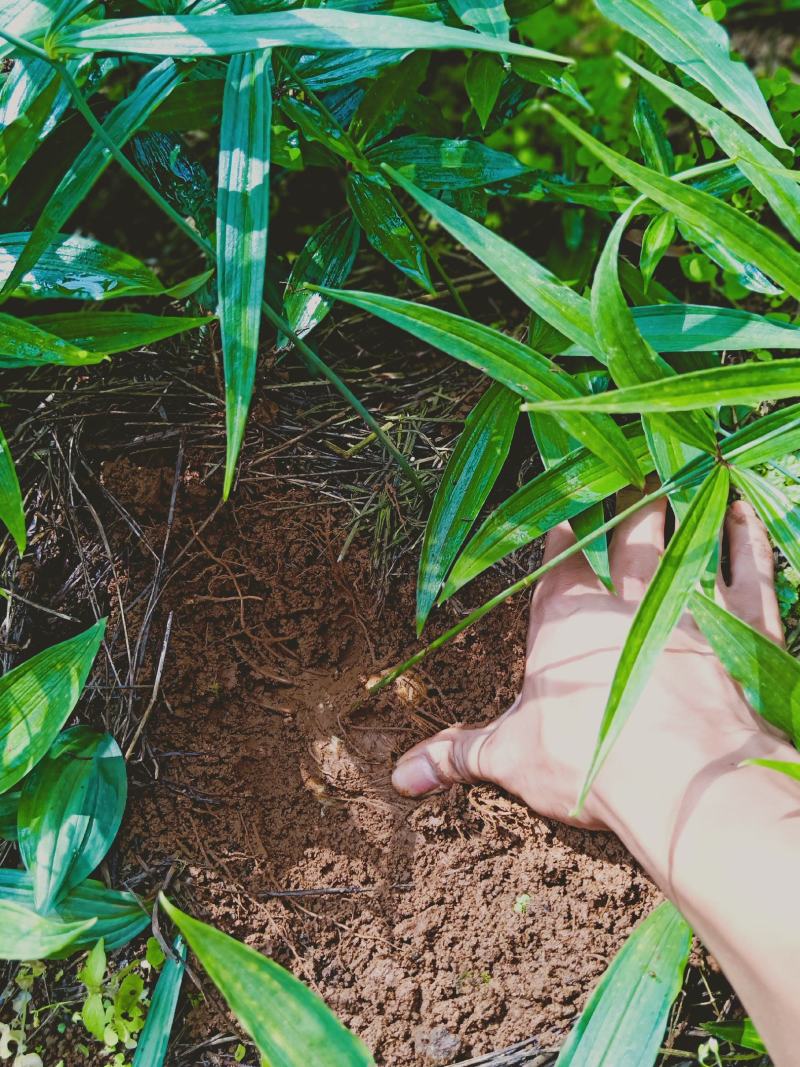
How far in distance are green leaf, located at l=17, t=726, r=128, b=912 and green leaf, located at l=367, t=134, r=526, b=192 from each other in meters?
0.73

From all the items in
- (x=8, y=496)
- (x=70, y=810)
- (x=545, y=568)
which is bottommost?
(x=70, y=810)

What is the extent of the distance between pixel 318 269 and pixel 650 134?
41cm

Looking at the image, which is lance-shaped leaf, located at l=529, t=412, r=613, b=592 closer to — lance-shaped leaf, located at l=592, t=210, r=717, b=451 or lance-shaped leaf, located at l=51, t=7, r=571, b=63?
lance-shaped leaf, located at l=592, t=210, r=717, b=451

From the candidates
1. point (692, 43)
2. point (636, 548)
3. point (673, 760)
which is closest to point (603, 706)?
point (673, 760)

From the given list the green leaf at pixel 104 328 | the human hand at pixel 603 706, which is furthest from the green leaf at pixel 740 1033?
the green leaf at pixel 104 328

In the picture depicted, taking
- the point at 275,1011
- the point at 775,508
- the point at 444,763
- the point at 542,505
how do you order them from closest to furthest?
the point at 275,1011
the point at 775,508
the point at 542,505
the point at 444,763

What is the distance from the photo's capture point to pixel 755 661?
74 centimetres

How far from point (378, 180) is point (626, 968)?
2.83 ft

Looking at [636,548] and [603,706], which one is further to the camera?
[636,548]

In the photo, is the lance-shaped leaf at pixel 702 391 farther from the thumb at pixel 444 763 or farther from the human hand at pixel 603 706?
the thumb at pixel 444 763

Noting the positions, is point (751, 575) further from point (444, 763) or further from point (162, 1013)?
point (162, 1013)

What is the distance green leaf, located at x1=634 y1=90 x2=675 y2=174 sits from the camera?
94 centimetres

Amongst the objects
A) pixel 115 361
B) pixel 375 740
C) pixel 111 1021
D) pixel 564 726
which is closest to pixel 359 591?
pixel 375 740

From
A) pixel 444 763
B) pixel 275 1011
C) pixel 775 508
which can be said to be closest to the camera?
pixel 275 1011
